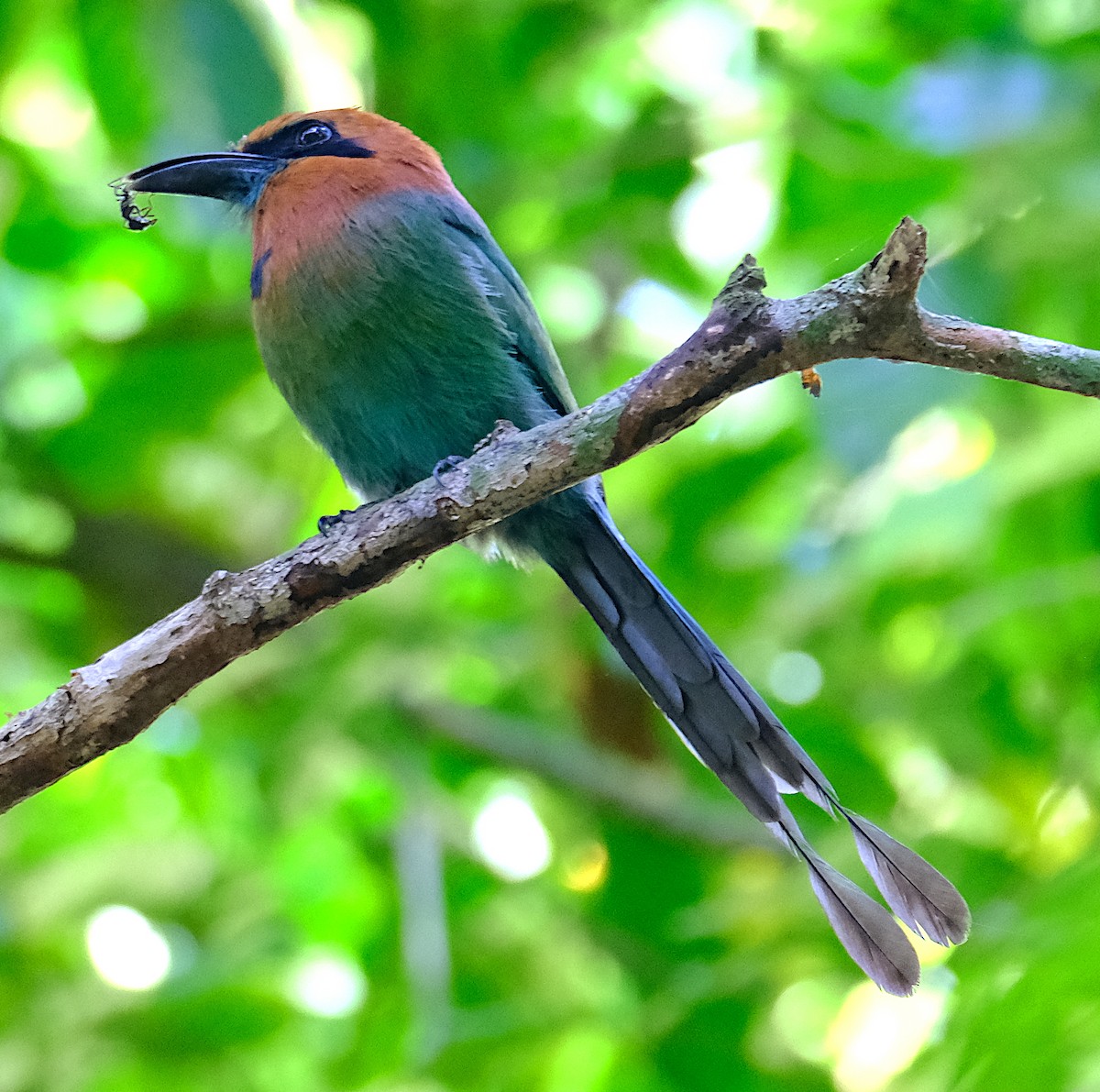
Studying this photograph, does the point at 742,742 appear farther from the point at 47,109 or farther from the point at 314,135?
the point at 47,109

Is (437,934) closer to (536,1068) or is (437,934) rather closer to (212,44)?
(536,1068)

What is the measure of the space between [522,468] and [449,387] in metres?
0.93

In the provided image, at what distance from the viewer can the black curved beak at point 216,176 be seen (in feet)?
11.6

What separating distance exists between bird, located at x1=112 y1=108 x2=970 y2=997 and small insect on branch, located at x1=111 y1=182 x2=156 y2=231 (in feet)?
0.04

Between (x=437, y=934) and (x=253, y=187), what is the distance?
6.70ft

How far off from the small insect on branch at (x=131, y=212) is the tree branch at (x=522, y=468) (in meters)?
1.52

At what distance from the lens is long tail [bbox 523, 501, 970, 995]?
2.53 meters

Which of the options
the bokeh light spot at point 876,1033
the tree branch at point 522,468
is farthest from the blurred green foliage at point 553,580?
the tree branch at point 522,468

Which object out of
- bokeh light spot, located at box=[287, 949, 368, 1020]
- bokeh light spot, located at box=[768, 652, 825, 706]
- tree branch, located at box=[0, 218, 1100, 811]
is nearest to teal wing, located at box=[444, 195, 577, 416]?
tree branch, located at box=[0, 218, 1100, 811]

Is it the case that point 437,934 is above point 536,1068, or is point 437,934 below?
above

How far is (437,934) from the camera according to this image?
12.8 ft

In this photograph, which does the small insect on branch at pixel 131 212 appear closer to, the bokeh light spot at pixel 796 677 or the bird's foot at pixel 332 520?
the bird's foot at pixel 332 520

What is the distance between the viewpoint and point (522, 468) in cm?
222

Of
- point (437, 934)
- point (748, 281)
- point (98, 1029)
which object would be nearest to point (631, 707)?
point (437, 934)
